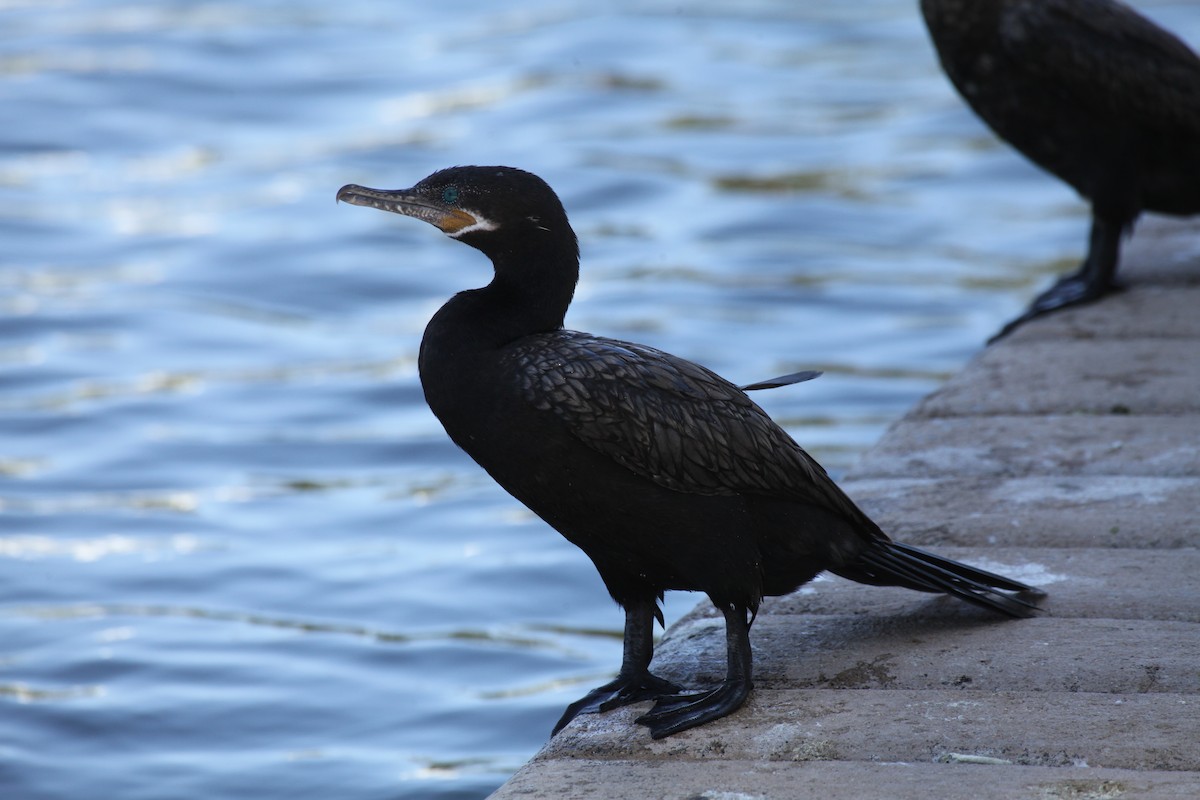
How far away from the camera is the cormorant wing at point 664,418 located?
3545mm

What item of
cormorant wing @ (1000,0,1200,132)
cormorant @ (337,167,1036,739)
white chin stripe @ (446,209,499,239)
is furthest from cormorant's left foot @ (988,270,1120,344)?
white chin stripe @ (446,209,499,239)

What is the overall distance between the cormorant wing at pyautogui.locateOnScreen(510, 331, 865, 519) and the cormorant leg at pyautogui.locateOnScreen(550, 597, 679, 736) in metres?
0.40

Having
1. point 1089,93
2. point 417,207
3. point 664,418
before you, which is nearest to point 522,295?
point 417,207

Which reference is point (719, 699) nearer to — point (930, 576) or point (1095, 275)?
point (930, 576)

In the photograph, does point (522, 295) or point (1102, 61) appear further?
point (1102, 61)

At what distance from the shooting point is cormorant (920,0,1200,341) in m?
6.14

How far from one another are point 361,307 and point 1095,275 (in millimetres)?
4234

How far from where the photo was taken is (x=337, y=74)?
1373 cm

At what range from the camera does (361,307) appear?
9445mm

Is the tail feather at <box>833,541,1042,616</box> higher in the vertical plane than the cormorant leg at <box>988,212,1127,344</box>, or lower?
lower

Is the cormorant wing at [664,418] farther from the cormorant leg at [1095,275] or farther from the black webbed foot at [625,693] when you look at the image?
the cormorant leg at [1095,275]

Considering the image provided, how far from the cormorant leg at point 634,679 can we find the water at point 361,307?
134 centimetres

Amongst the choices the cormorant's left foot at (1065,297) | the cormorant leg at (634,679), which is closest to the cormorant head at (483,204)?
the cormorant leg at (634,679)

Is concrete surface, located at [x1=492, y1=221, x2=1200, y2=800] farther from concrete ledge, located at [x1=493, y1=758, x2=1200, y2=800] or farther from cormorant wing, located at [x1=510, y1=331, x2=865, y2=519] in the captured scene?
cormorant wing, located at [x1=510, y1=331, x2=865, y2=519]
